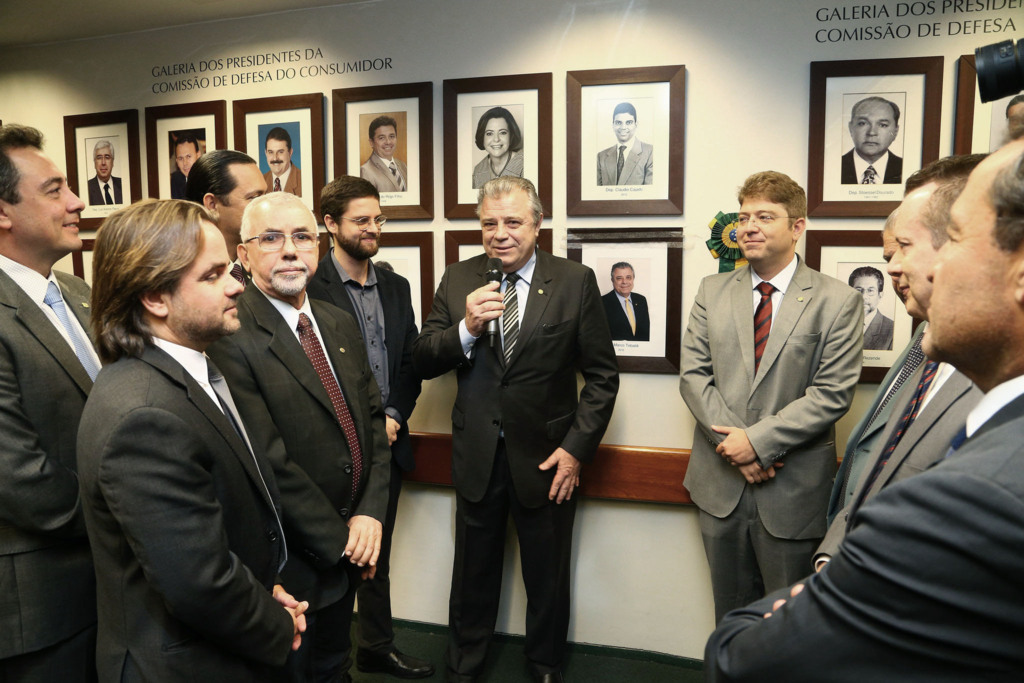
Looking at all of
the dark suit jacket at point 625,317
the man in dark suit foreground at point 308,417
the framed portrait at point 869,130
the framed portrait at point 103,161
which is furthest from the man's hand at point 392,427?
the framed portrait at point 103,161

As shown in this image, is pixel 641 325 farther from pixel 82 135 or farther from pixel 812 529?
pixel 82 135

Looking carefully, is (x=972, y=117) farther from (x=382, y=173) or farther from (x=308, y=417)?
(x=308, y=417)

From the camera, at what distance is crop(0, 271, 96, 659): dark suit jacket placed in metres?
1.65

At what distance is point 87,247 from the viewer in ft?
12.9

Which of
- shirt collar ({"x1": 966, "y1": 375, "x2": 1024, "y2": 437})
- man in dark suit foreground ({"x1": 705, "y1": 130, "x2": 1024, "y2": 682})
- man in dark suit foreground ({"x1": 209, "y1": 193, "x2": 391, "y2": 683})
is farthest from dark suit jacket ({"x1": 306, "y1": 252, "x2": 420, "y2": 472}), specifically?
shirt collar ({"x1": 966, "y1": 375, "x2": 1024, "y2": 437})

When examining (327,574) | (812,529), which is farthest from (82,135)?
(812,529)

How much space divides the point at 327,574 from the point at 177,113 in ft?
9.57

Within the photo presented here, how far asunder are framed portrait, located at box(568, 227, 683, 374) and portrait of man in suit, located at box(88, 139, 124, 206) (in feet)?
8.99

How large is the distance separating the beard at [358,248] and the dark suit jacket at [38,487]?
1255 mm

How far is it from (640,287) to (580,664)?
1.81 metres

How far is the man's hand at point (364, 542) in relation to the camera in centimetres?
204

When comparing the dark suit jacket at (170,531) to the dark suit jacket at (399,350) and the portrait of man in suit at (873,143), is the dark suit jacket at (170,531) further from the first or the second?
the portrait of man in suit at (873,143)

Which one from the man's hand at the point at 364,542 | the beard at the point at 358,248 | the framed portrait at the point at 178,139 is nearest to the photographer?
the man's hand at the point at 364,542

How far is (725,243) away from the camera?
2.94 meters
